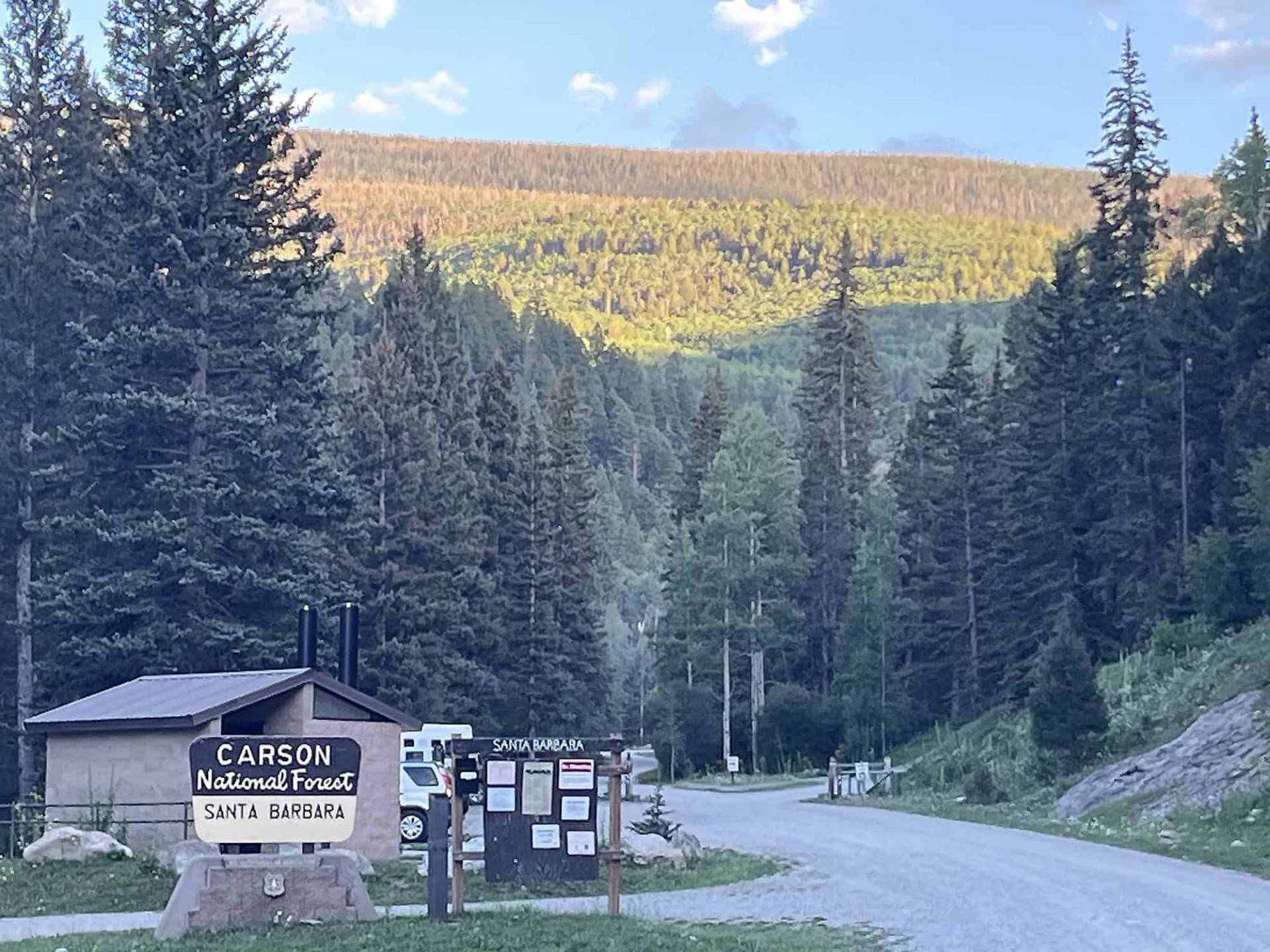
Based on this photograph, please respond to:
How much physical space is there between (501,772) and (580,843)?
1.13 meters

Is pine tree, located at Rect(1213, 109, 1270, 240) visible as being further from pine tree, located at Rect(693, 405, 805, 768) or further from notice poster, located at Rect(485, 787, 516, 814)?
notice poster, located at Rect(485, 787, 516, 814)

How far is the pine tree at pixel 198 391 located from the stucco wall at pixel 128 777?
1037cm

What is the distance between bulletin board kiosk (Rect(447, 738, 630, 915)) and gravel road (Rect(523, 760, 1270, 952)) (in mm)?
868

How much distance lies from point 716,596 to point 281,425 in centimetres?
3213

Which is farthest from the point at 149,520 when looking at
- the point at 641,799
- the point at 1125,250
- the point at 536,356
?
the point at 536,356

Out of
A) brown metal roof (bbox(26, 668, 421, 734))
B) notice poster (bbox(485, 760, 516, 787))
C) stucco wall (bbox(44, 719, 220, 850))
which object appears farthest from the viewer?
stucco wall (bbox(44, 719, 220, 850))

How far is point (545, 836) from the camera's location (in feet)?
59.1

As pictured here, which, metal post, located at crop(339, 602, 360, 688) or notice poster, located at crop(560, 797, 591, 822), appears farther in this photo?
metal post, located at crop(339, 602, 360, 688)

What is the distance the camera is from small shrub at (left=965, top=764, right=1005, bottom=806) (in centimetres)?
3653

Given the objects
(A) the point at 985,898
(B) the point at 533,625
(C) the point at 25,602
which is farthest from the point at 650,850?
(B) the point at 533,625

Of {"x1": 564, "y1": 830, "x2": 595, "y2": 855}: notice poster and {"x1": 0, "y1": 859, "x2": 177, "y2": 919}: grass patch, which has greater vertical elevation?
{"x1": 564, "y1": 830, "x2": 595, "y2": 855}: notice poster

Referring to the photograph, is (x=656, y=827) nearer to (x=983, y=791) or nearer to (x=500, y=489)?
(x=983, y=791)

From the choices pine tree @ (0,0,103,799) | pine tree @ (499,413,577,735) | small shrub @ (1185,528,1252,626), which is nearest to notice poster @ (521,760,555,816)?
pine tree @ (0,0,103,799)

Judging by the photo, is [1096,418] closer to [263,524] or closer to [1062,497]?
[1062,497]
